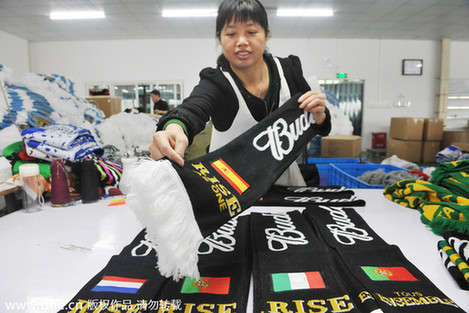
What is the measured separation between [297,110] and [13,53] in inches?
304

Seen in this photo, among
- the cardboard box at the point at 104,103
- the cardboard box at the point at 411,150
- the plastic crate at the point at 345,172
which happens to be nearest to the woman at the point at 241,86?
the plastic crate at the point at 345,172

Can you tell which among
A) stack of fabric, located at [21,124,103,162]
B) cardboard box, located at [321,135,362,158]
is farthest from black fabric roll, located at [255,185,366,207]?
cardboard box, located at [321,135,362,158]

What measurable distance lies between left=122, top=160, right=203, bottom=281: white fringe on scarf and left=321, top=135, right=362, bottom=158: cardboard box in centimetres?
328

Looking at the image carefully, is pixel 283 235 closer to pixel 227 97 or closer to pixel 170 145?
pixel 170 145

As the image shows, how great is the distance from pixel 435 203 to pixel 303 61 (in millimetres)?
6167

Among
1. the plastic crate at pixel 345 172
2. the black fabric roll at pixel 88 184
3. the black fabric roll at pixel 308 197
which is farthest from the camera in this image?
the plastic crate at pixel 345 172

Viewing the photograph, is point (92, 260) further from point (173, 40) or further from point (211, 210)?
point (173, 40)

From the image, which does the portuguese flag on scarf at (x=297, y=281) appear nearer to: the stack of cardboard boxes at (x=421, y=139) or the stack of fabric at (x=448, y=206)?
the stack of fabric at (x=448, y=206)

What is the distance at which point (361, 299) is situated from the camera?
0.44 meters

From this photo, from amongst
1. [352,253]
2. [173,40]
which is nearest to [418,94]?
[173,40]

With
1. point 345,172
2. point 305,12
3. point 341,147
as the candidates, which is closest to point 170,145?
point 345,172

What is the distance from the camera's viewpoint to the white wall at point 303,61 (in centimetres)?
640

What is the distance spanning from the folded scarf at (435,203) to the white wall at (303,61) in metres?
6.02

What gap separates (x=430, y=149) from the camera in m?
5.41
